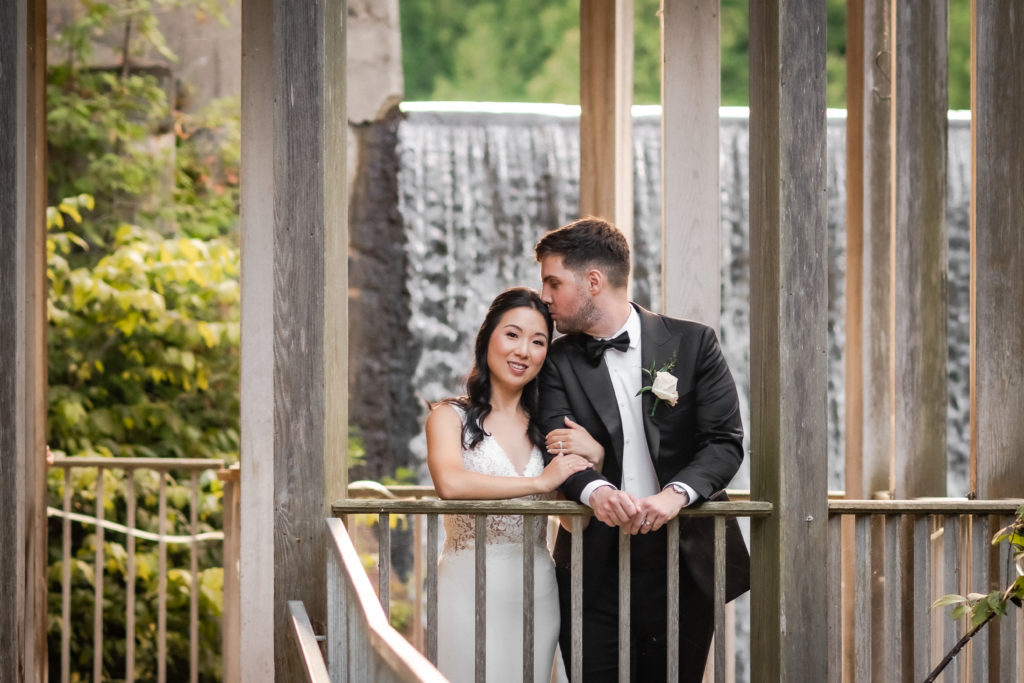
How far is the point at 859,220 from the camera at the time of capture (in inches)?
229

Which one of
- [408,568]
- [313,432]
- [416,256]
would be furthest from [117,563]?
[313,432]

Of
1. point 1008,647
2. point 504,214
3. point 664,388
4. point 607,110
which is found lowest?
point 1008,647

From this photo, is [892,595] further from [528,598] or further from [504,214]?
[504,214]

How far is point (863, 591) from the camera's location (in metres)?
3.71

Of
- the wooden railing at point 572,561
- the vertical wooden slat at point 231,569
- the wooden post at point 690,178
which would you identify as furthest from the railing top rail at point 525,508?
the vertical wooden slat at point 231,569

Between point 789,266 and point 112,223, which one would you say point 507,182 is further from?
point 789,266

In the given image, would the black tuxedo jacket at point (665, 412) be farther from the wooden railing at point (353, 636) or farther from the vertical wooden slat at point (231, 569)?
the vertical wooden slat at point (231, 569)

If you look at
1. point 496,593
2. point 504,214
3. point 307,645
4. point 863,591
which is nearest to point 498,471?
point 496,593

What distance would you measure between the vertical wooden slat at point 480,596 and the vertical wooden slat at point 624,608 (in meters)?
0.41

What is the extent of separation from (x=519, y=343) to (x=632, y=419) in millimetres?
437

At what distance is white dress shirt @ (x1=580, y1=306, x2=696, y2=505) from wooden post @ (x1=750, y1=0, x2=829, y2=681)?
42 centimetres

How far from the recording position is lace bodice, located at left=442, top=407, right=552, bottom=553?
3699mm

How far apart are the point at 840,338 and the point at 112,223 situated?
6.26 metres

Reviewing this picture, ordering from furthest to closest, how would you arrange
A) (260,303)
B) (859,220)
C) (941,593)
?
(859,220) < (260,303) < (941,593)
